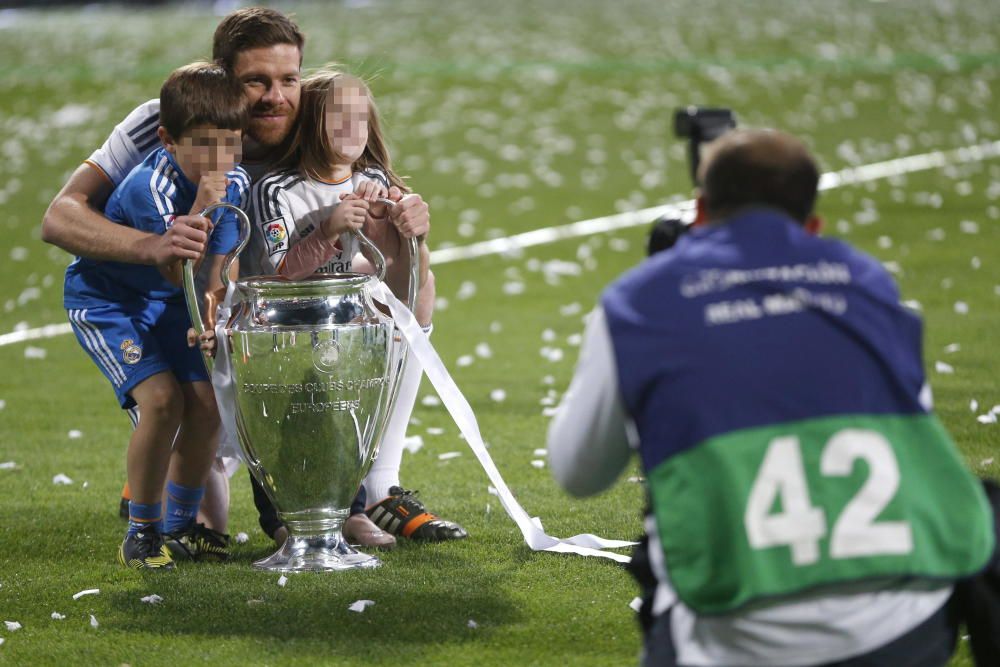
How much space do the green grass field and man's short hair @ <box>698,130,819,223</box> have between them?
144 cm

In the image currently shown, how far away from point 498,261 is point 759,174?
26.3 feet

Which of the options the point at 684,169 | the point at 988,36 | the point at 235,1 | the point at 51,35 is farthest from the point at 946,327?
the point at 235,1

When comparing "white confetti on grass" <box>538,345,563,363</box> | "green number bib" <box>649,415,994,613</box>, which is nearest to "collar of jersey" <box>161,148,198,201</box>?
"green number bib" <box>649,415,994,613</box>

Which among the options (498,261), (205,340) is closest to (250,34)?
(205,340)

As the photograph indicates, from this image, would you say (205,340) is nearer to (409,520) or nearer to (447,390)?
(447,390)

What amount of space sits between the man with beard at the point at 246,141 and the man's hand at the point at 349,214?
0.38ft

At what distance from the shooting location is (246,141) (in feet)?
15.1

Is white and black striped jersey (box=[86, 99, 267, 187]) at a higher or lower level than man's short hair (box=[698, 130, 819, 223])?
lower

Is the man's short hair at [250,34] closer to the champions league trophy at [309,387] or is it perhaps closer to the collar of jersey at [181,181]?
the collar of jersey at [181,181]

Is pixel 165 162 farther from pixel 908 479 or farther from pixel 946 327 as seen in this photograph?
pixel 946 327

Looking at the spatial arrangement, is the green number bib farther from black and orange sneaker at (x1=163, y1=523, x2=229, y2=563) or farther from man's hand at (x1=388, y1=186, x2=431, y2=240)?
black and orange sneaker at (x1=163, y1=523, x2=229, y2=563)

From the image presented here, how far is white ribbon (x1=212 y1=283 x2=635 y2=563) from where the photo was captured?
4164 millimetres

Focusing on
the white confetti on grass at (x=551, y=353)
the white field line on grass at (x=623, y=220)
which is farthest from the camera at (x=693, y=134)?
the white field line on grass at (x=623, y=220)

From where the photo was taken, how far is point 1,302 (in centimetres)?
945
